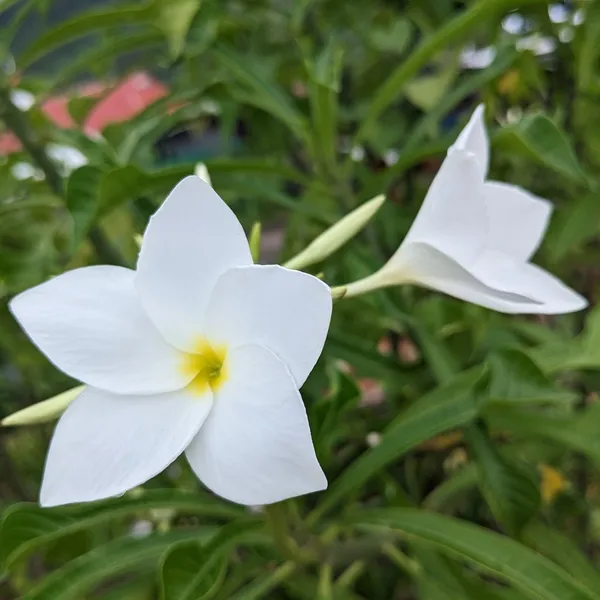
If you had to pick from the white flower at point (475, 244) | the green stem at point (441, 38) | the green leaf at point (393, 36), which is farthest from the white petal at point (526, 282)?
the green leaf at point (393, 36)

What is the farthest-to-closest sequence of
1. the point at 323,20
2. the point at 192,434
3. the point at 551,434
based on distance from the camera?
the point at 323,20 < the point at 551,434 < the point at 192,434

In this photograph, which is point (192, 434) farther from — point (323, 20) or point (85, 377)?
point (323, 20)

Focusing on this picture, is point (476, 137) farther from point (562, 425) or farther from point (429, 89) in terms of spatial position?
point (429, 89)

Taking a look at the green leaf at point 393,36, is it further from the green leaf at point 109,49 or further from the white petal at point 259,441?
the white petal at point 259,441

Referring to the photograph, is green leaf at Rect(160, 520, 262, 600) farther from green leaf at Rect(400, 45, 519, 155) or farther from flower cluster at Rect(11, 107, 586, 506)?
green leaf at Rect(400, 45, 519, 155)

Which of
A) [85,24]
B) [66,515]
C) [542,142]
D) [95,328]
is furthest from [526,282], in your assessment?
[85,24]

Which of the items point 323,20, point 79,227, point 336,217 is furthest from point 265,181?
point 323,20

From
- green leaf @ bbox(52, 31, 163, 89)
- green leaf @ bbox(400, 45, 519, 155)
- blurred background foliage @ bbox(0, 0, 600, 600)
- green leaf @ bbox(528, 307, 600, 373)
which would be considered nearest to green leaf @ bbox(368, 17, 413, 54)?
blurred background foliage @ bbox(0, 0, 600, 600)
